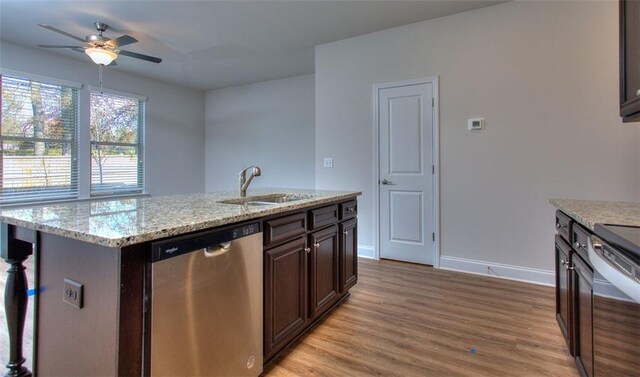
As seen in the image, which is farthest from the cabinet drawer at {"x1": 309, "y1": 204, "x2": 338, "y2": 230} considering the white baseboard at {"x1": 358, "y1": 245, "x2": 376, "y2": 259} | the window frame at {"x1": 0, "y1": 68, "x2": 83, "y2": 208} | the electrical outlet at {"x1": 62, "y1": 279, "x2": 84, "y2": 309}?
the window frame at {"x1": 0, "y1": 68, "x2": 83, "y2": 208}

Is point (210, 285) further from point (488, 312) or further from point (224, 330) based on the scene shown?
point (488, 312)

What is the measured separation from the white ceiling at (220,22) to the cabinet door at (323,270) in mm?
2268

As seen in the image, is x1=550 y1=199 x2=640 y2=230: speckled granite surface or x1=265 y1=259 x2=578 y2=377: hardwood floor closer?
x1=550 y1=199 x2=640 y2=230: speckled granite surface

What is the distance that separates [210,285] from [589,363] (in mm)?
1585

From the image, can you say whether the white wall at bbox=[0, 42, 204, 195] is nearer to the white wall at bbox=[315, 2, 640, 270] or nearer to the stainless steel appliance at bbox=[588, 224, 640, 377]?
the white wall at bbox=[315, 2, 640, 270]

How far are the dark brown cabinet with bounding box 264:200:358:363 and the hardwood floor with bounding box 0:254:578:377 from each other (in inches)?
6.1

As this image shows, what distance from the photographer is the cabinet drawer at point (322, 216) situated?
2006 millimetres

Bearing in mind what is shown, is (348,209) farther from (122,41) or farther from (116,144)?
(116,144)

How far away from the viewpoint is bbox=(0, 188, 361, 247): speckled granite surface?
1031mm

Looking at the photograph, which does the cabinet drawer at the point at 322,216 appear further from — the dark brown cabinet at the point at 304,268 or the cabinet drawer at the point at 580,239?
the cabinet drawer at the point at 580,239

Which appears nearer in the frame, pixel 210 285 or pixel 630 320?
pixel 630 320

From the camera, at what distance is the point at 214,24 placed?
136 inches

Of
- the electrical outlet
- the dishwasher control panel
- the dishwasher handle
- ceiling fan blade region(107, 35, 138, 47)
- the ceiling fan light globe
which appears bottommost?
the electrical outlet

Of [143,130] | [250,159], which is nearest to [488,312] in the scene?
[250,159]
